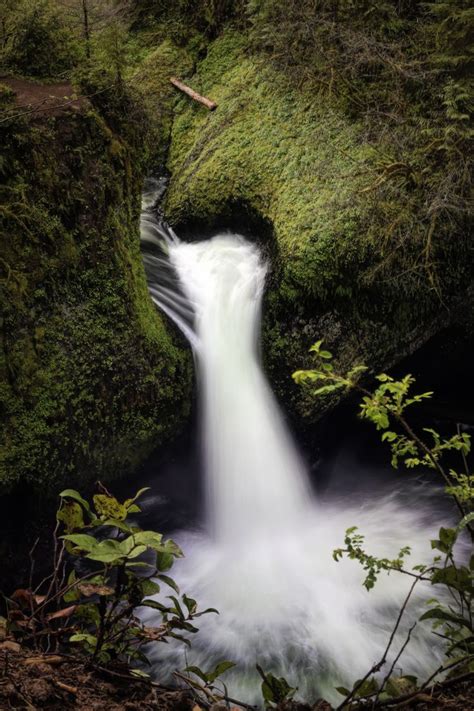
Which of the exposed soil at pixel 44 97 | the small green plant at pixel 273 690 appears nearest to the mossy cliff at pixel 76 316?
the exposed soil at pixel 44 97

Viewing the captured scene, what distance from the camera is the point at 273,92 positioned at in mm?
6109

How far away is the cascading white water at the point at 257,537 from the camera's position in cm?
329

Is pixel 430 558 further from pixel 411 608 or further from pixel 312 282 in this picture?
pixel 312 282

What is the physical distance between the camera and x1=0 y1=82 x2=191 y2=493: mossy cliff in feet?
11.8

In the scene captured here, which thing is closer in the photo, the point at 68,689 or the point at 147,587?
the point at 68,689

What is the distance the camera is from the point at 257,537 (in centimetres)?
445

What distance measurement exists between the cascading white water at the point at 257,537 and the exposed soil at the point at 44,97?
1.76m

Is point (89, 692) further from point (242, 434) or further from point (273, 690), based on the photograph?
point (242, 434)

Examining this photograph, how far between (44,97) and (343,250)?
8.98 feet

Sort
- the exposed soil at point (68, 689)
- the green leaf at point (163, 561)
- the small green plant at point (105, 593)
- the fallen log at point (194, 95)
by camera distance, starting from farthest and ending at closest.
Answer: the fallen log at point (194, 95)
the green leaf at point (163, 561)
the small green plant at point (105, 593)
the exposed soil at point (68, 689)

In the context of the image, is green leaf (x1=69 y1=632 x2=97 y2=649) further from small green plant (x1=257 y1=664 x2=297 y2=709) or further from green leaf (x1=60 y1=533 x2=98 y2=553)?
small green plant (x1=257 y1=664 x2=297 y2=709)

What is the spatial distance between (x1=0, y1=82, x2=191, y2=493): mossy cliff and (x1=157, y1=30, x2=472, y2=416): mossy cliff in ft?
3.85

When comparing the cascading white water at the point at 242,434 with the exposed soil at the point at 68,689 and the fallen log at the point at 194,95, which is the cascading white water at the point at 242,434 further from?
the fallen log at the point at 194,95

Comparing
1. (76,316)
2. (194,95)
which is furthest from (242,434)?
(194,95)
